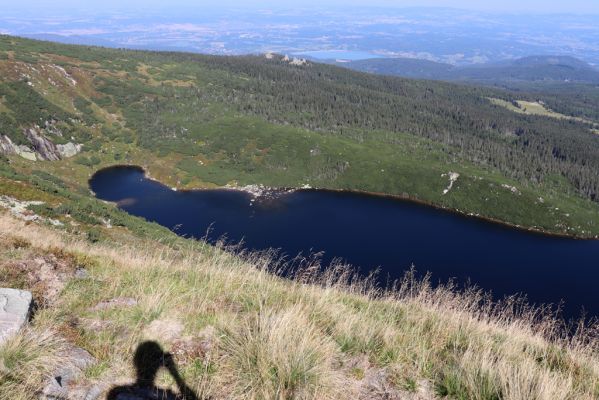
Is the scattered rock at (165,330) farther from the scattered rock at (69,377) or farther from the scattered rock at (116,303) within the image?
the scattered rock at (116,303)

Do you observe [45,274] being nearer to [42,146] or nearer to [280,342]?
[280,342]

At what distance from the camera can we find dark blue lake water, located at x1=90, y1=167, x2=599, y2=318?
262ft

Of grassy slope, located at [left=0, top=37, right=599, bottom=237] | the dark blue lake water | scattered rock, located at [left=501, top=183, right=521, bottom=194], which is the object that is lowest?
the dark blue lake water

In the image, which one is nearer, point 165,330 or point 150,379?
point 150,379

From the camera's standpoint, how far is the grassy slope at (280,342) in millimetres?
6309

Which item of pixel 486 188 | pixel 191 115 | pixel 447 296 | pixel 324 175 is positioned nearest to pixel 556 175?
pixel 486 188

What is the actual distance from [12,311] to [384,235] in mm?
91452

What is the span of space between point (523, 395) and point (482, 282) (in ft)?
266

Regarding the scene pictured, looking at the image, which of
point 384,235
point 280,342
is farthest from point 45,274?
point 384,235

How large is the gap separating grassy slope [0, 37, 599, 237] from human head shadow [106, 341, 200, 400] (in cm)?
10878

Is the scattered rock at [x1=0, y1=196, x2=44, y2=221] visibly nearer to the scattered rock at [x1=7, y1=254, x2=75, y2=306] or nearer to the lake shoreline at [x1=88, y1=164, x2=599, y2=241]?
the scattered rock at [x1=7, y1=254, x2=75, y2=306]

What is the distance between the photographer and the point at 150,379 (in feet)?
21.4

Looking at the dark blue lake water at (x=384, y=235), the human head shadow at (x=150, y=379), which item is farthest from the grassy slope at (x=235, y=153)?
the human head shadow at (x=150, y=379)

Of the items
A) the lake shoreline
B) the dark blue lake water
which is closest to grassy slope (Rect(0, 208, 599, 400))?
the dark blue lake water
